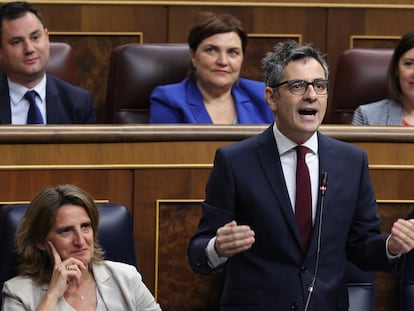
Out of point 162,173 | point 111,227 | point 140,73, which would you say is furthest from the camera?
point 140,73

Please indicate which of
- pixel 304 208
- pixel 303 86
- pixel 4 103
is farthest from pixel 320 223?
pixel 4 103

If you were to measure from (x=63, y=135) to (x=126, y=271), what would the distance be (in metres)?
0.22

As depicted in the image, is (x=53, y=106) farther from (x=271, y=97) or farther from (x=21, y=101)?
(x=271, y=97)

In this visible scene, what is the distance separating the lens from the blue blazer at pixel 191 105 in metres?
1.69

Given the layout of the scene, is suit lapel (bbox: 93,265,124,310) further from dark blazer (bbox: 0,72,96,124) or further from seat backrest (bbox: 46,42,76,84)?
seat backrest (bbox: 46,42,76,84)

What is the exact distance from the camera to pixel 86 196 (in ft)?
4.08

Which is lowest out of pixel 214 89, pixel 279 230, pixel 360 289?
pixel 360 289

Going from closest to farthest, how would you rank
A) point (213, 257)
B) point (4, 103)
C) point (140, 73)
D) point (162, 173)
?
point (213, 257), point (162, 173), point (4, 103), point (140, 73)

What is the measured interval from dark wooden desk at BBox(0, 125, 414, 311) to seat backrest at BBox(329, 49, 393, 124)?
1.34ft

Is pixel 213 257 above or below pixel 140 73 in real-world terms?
below

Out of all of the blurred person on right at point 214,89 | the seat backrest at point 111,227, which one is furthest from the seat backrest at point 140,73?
the seat backrest at point 111,227

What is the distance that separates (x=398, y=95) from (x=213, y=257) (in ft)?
2.24

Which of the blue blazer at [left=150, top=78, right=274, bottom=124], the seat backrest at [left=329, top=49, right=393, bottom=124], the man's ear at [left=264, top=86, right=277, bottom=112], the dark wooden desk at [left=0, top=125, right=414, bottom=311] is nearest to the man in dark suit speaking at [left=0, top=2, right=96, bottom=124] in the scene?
the blue blazer at [left=150, top=78, right=274, bottom=124]

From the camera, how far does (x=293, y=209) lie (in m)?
1.18
